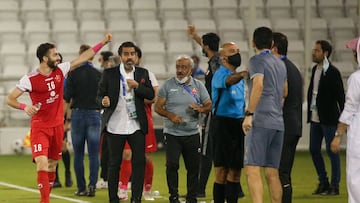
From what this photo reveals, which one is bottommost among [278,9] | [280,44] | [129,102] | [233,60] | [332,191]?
[332,191]

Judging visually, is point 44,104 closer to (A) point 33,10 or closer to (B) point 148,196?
(B) point 148,196

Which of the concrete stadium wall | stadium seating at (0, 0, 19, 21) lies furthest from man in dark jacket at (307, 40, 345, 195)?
stadium seating at (0, 0, 19, 21)

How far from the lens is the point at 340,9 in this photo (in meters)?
29.6

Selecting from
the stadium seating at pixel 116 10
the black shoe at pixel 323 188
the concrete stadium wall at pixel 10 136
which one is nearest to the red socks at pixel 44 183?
the black shoe at pixel 323 188

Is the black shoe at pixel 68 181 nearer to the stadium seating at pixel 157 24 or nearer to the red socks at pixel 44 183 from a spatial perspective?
the red socks at pixel 44 183

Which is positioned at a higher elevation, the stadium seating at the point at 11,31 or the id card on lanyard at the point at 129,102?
the stadium seating at the point at 11,31

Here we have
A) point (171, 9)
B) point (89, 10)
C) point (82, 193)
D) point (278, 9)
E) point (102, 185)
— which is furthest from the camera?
point (278, 9)

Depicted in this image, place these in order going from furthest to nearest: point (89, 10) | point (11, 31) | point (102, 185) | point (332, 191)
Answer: point (89, 10)
point (11, 31)
point (102, 185)
point (332, 191)

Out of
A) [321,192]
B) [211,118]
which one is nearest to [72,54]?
[321,192]

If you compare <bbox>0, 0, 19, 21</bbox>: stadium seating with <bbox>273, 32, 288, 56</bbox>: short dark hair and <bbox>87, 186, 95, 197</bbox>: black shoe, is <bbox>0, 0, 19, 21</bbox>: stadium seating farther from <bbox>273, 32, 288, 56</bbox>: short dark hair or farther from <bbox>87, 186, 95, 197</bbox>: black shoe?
<bbox>273, 32, 288, 56</bbox>: short dark hair

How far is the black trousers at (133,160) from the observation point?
1364cm

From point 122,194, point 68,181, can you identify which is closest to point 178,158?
point 122,194

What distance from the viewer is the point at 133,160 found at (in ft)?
45.2

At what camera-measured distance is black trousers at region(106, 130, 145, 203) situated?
44.8 ft
